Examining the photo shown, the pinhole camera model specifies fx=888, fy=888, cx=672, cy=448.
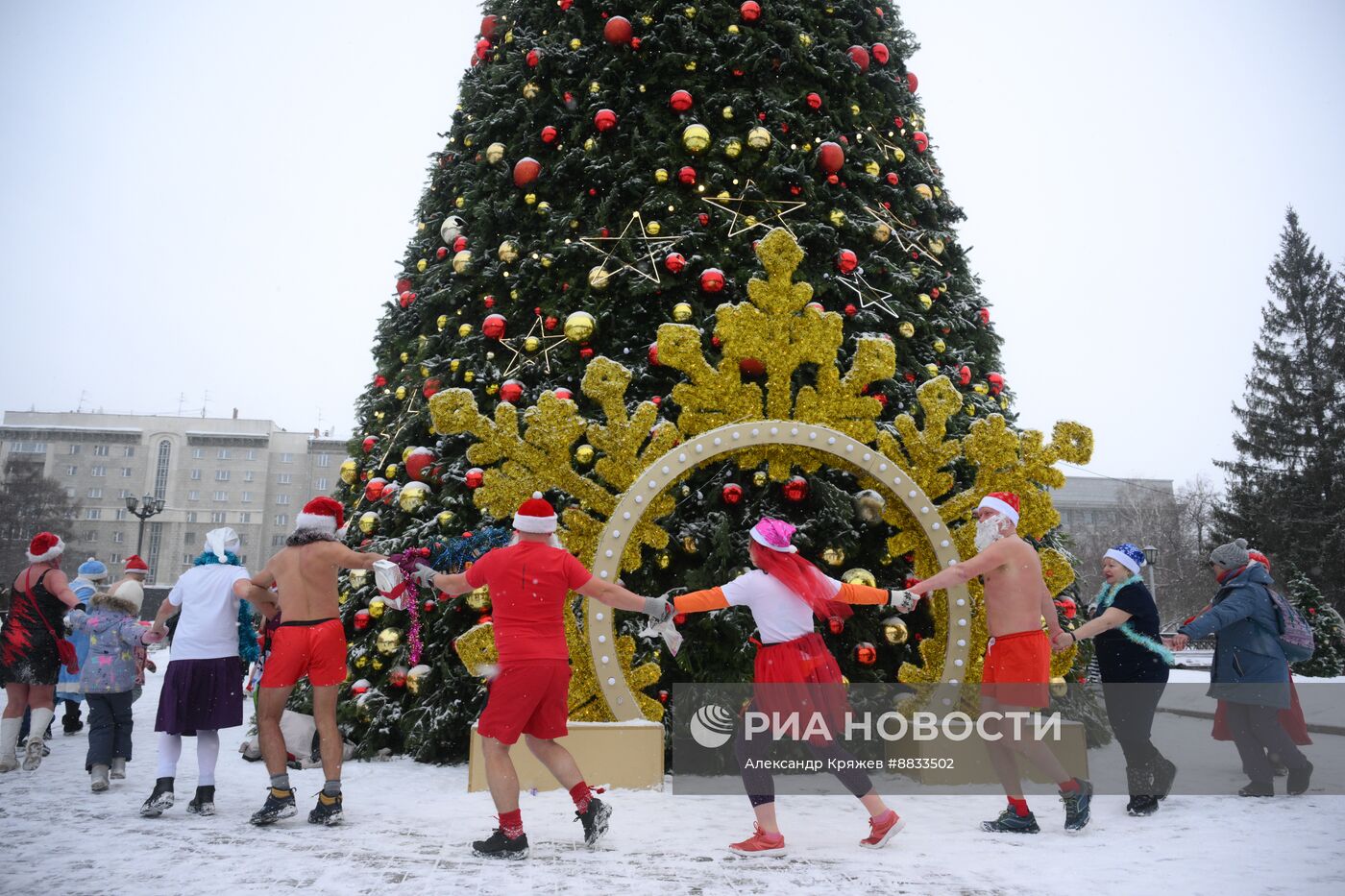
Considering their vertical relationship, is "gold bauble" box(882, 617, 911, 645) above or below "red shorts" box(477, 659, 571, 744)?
above

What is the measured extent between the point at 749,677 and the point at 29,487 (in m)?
47.6

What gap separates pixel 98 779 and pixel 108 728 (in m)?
0.34

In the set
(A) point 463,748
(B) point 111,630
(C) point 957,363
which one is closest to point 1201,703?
(C) point 957,363

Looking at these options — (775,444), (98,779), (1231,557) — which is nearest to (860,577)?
(775,444)

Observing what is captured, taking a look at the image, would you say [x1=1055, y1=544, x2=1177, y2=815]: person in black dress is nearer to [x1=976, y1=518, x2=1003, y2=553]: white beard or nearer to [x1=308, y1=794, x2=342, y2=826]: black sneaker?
[x1=976, y1=518, x2=1003, y2=553]: white beard

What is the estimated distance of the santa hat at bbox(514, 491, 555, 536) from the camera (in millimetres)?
4551

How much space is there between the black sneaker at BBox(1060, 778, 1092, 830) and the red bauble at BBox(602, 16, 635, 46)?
6.16m

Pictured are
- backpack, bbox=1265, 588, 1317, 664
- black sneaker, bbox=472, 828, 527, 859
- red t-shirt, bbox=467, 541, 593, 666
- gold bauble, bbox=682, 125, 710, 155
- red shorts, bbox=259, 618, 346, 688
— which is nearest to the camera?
black sneaker, bbox=472, 828, 527, 859

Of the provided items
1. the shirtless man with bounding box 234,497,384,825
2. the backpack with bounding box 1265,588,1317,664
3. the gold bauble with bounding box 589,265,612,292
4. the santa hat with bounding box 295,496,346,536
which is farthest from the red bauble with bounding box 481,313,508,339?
the backpack with bounding box 1265,588,1317,664

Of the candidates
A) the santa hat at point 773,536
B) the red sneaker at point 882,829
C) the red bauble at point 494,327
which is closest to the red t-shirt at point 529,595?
the santa hat at point 773,536

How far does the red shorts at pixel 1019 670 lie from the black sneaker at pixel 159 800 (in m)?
4.44

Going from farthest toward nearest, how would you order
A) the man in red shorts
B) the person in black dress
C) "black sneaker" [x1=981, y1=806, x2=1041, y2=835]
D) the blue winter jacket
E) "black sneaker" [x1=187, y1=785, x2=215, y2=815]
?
the blue winter jacket, the person in black dress, "black sneaker" [x1=187, y1=785, x2=215, y2=815], "black sneaker" [x1=981, y1=806, x2=1041, y2=835], the man in red shorts

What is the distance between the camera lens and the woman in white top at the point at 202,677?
16.1ft

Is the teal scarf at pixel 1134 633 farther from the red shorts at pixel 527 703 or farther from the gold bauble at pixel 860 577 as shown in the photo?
the red shorts at pixel 527 703
